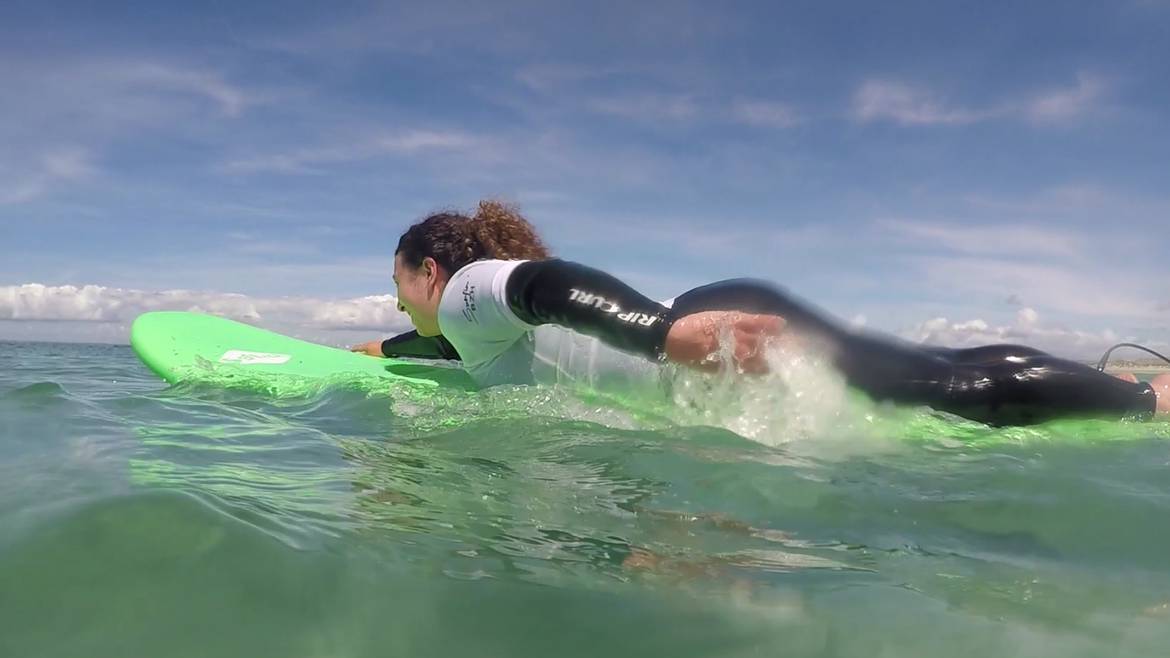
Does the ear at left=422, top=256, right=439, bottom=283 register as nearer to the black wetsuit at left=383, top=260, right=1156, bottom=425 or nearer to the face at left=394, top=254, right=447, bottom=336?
the face at left=394, top=254, right=447, bottom=336

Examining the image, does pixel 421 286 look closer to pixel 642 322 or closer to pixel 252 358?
pixel 642 322

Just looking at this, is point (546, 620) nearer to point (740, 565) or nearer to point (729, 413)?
point (740, 565)

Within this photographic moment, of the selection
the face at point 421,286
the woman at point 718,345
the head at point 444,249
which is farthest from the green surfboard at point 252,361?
the woman at point 718,345

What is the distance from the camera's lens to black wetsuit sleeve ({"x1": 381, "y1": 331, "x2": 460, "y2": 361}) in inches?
212

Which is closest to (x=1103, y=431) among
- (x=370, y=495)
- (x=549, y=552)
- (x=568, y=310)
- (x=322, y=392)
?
(x=568, y=310)

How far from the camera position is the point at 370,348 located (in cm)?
632

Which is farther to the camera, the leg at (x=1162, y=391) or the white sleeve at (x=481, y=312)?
the leg at (x=1162, y=391)

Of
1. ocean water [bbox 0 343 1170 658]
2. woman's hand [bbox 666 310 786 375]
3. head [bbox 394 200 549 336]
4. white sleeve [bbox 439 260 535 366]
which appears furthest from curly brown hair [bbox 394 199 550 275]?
woman's hand [bbox 666 310 786 375]

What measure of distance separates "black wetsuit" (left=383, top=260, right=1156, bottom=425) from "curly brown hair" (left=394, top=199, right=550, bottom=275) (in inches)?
36.4

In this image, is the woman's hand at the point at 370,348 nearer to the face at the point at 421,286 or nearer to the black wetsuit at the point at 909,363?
the face at the point at 421,286

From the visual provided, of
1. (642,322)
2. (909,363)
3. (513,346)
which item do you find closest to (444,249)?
(513,346)

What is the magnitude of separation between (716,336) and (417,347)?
10.9 feet

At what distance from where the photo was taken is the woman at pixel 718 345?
Result: 298 cm

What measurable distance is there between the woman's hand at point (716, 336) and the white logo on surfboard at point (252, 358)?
3841mm
